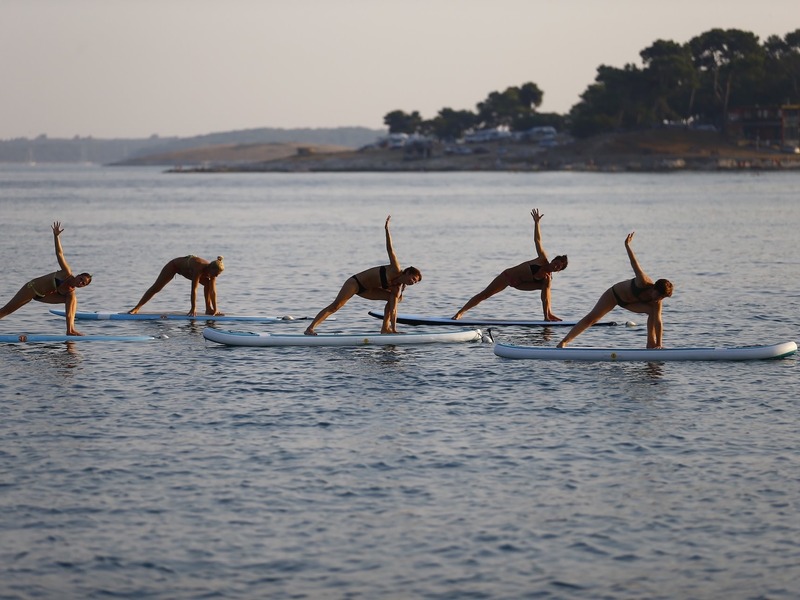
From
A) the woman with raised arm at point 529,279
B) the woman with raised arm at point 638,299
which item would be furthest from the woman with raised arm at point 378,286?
the woman with raised arm at point 638,299

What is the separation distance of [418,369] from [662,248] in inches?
1584

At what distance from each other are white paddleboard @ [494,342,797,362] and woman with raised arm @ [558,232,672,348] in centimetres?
30

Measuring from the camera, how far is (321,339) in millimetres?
27781

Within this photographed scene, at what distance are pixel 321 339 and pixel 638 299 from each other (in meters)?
6.95

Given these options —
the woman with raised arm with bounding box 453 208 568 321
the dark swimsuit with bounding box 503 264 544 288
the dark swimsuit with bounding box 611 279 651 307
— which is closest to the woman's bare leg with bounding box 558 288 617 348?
the dark swimsuit with bounding box 611 279 651 307

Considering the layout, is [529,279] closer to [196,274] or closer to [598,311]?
[598,311]

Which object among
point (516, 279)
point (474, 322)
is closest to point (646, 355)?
point (516, 279)

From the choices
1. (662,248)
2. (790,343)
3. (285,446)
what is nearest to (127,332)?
(285,446)

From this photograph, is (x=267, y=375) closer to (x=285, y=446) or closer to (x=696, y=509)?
(x=285, y=446)

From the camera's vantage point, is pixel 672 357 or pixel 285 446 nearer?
pixel 285 446

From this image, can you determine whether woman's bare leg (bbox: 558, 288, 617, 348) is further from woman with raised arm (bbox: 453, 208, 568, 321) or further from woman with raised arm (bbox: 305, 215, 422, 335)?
woman with raised arm (bbox: 305, 215, 422, 335)

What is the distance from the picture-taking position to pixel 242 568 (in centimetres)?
1400

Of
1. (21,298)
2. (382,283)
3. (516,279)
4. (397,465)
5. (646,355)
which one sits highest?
(382,283)

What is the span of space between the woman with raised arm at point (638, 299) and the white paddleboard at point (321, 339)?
3.39 m
